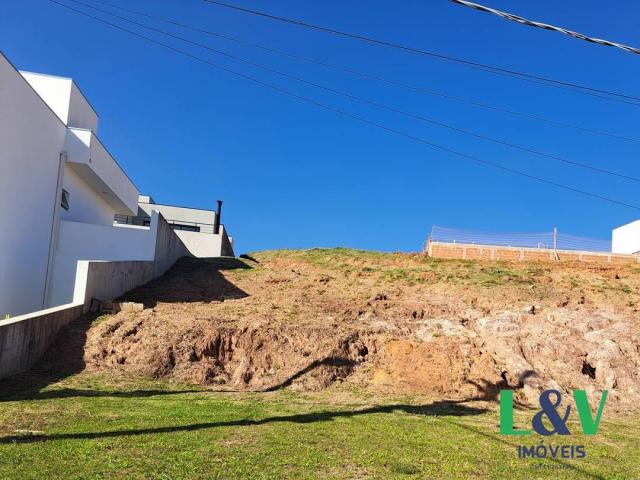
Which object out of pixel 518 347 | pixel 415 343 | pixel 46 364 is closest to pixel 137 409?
pixel 46 364

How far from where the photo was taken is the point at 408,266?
21.9 meters

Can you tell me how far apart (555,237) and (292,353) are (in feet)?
58.8

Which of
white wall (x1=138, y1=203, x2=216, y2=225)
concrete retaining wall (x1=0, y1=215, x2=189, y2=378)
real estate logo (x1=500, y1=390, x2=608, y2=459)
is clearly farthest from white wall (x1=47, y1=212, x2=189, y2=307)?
white wall (x1=138, y1=203, x2=216, y2=225)

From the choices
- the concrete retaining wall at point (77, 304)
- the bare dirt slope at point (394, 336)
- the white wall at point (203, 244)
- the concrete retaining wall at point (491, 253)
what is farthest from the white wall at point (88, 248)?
the concrete retaining wall at point (491, 253)

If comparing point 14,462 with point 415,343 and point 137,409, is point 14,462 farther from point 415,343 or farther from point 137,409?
point 415,343

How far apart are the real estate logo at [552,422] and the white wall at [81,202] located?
1717cm

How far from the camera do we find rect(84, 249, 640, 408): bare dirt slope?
11016 mm

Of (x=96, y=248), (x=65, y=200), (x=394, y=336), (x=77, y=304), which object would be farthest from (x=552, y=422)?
(x=65, y=200)

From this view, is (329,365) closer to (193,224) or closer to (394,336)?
(394,336)

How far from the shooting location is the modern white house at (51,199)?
14.8 meters

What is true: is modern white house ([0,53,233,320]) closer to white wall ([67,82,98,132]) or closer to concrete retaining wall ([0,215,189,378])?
white wall ([67,82,98,132])

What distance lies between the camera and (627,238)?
151 ft

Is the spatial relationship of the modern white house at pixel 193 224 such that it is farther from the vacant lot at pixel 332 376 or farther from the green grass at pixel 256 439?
the green grass at pixel 256 439

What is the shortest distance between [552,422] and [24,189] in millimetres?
15401
